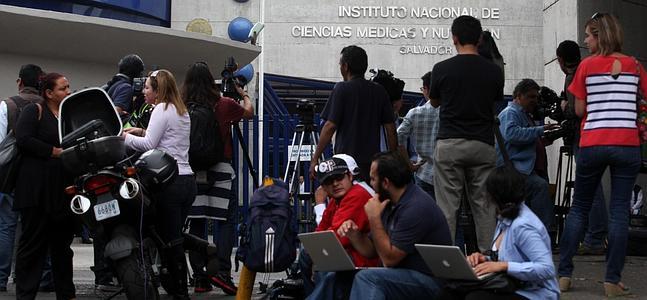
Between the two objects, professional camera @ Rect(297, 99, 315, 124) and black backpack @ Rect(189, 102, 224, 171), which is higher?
professional camera @ Rect(297, 99, 315, 124)

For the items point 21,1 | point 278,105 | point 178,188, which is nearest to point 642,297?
point 178,188

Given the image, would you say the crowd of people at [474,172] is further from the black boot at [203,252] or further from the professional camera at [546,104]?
the black boot at [203,252]

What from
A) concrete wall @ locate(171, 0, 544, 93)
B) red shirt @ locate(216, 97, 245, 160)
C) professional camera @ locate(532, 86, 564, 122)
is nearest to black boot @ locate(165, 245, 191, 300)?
red shirt @ locate(216, 97, 245, 160)

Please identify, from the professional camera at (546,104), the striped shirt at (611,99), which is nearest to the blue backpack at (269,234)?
the striped shirt at (611,99)

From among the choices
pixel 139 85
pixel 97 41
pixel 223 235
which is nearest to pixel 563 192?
pixel 223 235

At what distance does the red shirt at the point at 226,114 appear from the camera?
28.9ft

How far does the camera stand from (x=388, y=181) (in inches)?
251

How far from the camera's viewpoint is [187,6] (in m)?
32.3

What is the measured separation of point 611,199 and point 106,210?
131 inches

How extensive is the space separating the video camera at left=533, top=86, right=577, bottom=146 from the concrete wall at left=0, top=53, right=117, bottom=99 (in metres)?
6.11

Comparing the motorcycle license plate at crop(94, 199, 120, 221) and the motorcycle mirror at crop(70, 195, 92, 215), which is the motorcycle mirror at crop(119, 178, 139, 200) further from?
the motorcycle mirror at crop(70, 195, 92, 215)

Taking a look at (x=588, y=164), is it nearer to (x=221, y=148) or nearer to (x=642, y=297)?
(x=642, y=297)

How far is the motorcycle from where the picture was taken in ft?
22.7

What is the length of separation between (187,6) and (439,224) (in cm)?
2690
